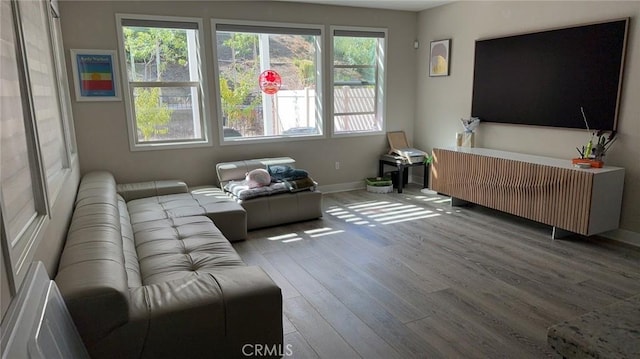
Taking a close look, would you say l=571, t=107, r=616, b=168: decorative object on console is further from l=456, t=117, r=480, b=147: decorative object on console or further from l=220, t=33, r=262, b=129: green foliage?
l=220, t=33, r=262, b=129: green foliage

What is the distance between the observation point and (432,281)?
119 inches

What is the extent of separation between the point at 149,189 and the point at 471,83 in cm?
408

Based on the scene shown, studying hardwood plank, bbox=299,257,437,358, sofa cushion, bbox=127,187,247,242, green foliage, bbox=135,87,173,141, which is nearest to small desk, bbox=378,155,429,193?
sofa cushion, bbox=127,187,247,242

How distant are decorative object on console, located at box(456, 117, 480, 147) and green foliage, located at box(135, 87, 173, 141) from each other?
3633mm

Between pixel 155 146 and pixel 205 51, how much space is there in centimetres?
125

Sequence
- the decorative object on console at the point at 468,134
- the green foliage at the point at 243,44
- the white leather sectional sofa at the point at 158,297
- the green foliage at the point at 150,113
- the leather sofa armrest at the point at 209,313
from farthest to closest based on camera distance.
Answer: the decorative object on console at the point at 468,134
the green foliage at the point at 243,44
the green foliage at the point at 150,113
the leather sofa armrest at the point at 209,313
the white leather sectional sofa at the point at 158,297

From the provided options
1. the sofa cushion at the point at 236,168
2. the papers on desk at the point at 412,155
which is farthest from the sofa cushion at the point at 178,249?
the papers on desk at the point at 412,155

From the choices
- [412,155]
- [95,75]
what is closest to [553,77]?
[412,155]

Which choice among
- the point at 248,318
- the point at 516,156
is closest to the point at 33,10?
the point at 248,318

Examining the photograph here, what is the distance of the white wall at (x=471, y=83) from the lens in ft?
11.9

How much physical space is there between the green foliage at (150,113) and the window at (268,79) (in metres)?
0.64

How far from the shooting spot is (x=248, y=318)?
1908mm

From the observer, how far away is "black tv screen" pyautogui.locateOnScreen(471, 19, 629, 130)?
3719 mm

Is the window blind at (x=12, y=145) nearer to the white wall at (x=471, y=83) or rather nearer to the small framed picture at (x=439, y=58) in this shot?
the white wall at (x=471, y=83)
